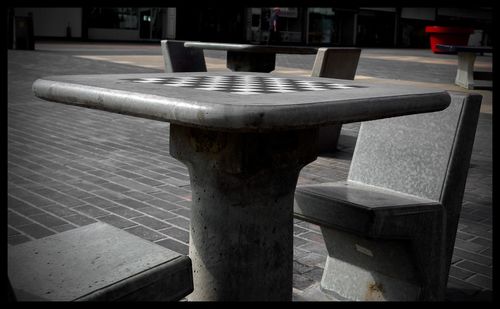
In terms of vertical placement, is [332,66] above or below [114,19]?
below

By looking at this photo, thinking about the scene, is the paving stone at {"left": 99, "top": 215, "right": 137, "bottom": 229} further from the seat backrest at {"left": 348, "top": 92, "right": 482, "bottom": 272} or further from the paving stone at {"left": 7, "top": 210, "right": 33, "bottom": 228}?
the seat backrest at {"left": 348, "top": 92, "right": 482, "bottom": 272}

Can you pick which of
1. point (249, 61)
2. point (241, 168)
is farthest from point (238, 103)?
point (249, 61)

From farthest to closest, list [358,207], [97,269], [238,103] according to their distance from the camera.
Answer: [358,207], [97,269], [238,103]

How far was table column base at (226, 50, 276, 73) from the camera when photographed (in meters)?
7.64

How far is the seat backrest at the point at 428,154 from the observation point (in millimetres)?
2553

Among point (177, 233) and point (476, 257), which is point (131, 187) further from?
point (476, 257)

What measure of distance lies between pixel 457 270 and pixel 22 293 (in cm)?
241

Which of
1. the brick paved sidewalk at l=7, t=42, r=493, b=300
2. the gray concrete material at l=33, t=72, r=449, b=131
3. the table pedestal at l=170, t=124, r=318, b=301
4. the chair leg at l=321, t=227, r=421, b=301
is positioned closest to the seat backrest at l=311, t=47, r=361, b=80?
the brick paved sidewalk at l=7, t=42, r=493, b=300

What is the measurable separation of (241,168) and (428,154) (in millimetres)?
1019

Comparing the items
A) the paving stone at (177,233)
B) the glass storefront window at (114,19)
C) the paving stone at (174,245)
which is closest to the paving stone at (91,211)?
the paving stone at (177,233)

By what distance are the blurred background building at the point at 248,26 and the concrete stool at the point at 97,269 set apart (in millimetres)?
24034

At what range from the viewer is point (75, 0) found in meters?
1.08

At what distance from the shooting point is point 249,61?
7633 millimetres

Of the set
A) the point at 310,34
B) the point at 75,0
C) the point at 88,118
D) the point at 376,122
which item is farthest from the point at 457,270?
the point at 310,34
